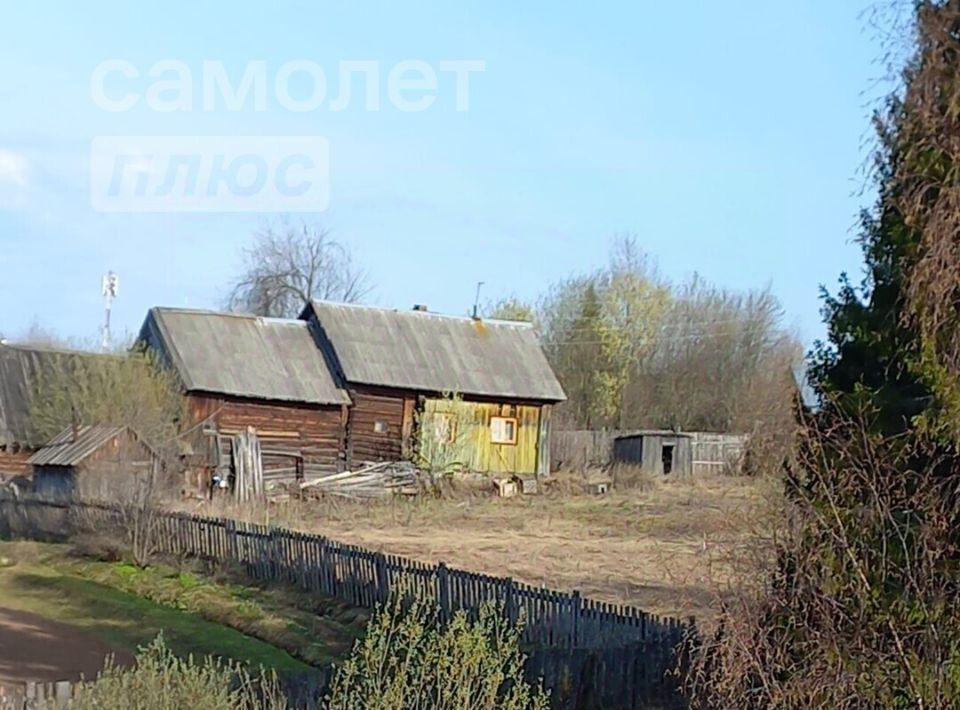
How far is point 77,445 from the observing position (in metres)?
28.4

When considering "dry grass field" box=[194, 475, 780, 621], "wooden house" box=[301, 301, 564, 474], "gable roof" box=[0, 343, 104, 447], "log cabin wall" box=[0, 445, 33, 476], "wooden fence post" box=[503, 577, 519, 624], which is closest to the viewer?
"dry grass field" box=[194, 475, 780, 621]

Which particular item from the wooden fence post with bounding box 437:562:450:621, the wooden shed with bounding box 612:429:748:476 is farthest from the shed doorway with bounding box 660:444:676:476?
the wooden fence post with bounding box 437:562:450:621

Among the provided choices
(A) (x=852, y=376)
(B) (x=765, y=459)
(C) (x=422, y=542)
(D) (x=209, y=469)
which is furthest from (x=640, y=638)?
(D) (x=209, y=469)

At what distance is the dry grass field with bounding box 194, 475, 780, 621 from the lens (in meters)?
9.05

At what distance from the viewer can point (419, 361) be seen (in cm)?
3644

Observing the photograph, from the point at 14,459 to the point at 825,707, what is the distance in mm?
31284

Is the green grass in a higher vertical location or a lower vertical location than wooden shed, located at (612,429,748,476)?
lower

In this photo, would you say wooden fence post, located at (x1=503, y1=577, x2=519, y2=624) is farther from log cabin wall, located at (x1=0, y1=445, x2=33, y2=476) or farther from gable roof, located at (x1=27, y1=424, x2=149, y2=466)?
log cabin wall, located at (x1=0, y1=445, x2=33, y2=476)

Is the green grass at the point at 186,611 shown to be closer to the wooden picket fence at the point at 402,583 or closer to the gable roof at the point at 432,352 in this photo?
the wooden picket fence at the point at 402,583

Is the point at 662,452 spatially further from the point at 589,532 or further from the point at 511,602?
the point at 511,602

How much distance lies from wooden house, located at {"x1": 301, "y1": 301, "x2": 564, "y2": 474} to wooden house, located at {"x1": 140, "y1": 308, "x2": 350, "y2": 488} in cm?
68

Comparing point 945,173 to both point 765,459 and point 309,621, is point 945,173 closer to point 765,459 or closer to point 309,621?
point 765,459

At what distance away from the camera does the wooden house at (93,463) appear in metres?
25.5

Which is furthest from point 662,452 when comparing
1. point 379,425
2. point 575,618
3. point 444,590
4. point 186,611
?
point 575,618
